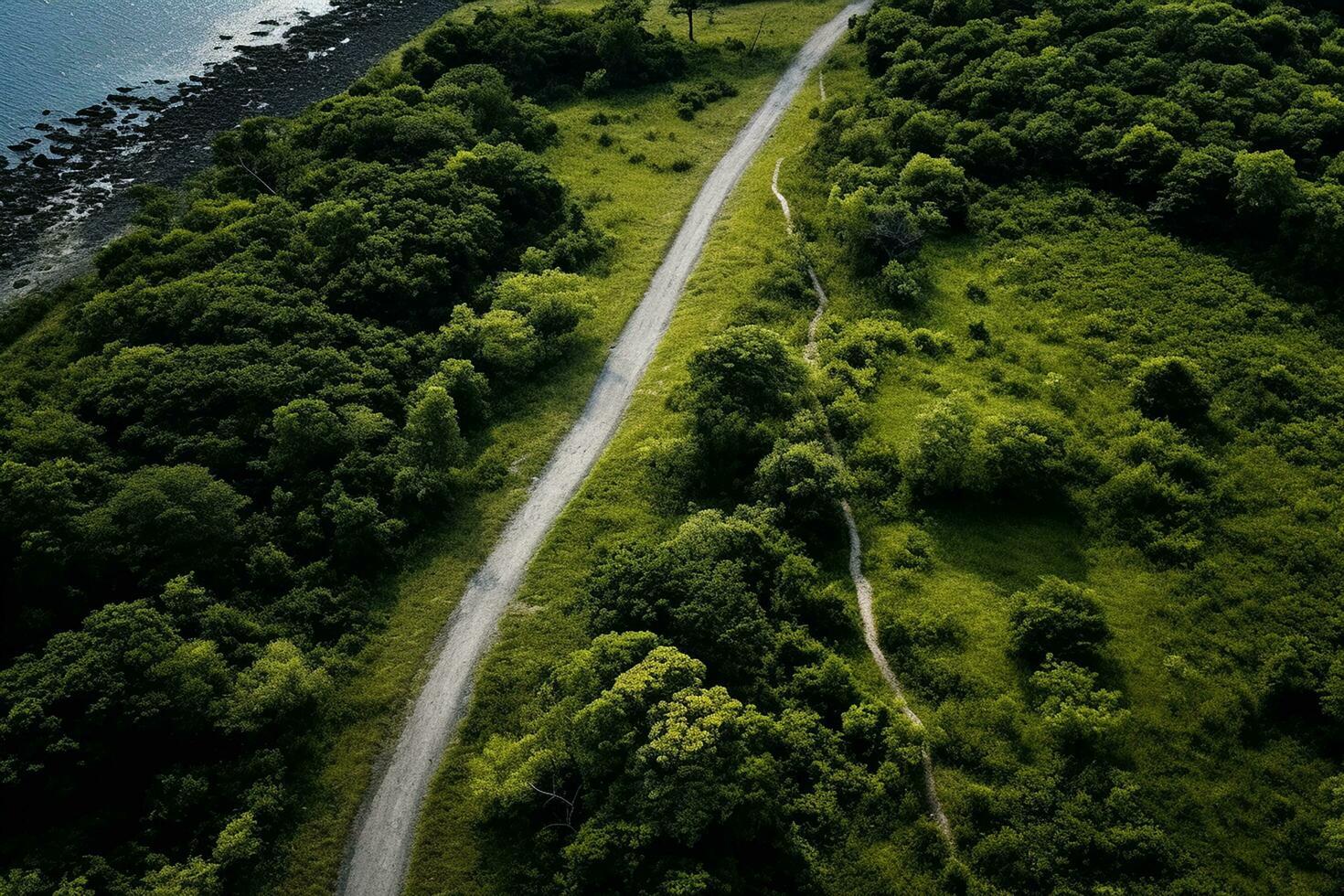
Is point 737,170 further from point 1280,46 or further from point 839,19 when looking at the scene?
point 1280,46

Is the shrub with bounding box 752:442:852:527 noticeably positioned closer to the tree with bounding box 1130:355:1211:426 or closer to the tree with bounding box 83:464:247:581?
the tree with bounding box 1130:355:1211:426

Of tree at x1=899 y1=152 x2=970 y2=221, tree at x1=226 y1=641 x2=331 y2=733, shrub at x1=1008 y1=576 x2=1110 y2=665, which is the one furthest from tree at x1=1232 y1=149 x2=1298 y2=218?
tree at x1=226 y1=641 x2=331 y2=733

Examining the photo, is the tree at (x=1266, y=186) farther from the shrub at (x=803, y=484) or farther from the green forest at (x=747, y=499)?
the shrub at (x=803, y=484)

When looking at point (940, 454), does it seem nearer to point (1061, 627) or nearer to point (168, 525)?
point (1061, 627)

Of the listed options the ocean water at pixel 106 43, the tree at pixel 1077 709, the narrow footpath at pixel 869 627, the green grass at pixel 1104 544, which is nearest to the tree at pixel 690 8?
the ocean water at pixel 106 43

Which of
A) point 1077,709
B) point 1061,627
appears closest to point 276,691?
point 1077,709

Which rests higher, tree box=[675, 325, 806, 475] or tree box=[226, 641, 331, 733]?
tree box=[675, 325, 806, 475]
